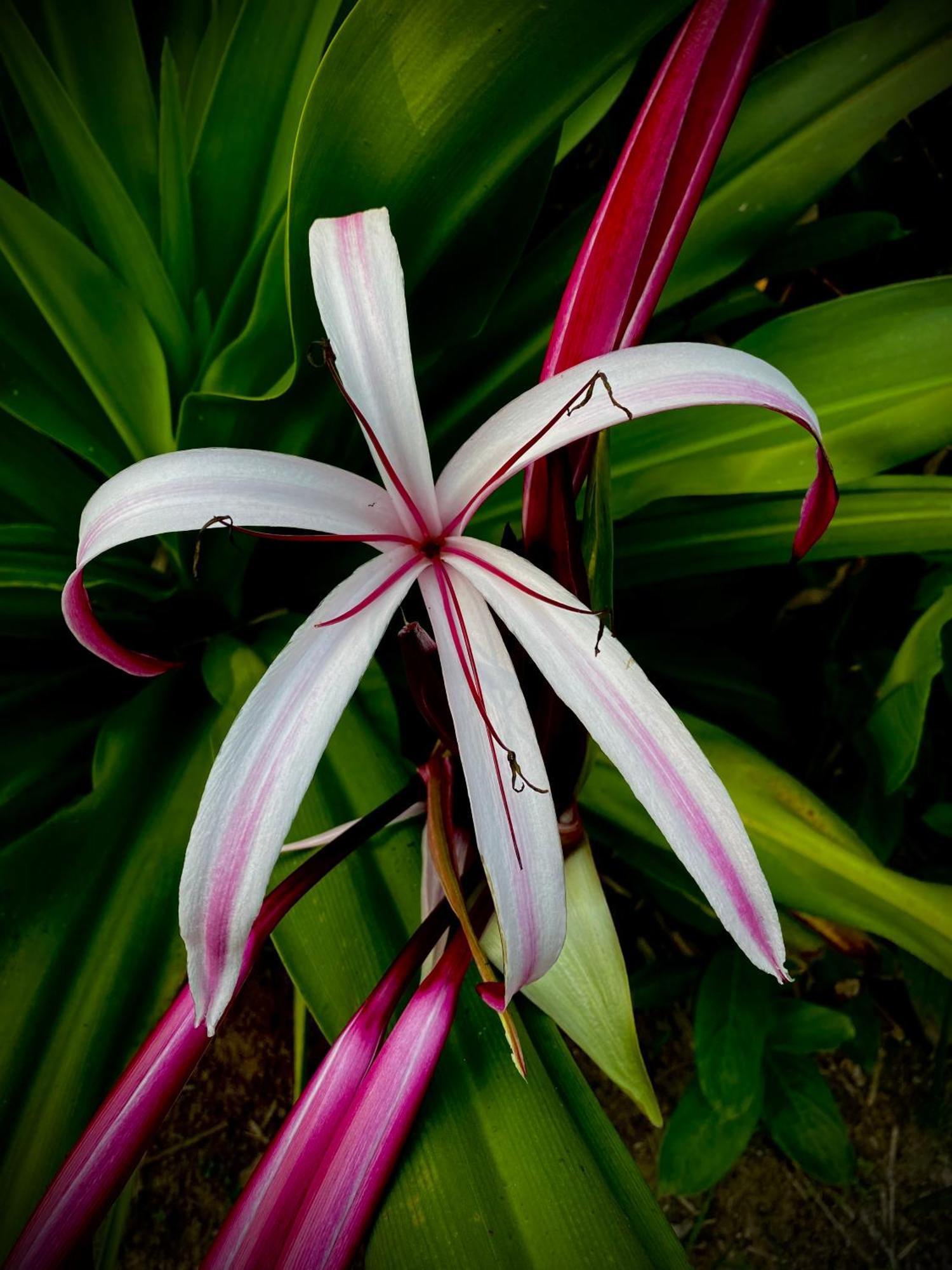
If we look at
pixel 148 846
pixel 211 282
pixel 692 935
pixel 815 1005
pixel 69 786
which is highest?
pixel 211 282

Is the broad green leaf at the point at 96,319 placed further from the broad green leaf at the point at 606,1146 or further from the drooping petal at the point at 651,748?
the broad green leaf at the point at 606,1146

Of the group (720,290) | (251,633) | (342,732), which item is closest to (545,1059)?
(342,732)

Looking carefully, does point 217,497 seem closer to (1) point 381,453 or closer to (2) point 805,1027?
(1) point 381,453

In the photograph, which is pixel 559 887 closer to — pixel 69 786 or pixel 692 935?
pixel 69 786

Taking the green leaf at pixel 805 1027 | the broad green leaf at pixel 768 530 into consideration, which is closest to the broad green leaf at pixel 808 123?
the broad green leaf at pixel 768 530

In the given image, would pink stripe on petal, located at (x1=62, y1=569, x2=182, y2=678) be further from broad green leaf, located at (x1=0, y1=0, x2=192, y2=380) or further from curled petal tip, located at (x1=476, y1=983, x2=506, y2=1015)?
broad green leaf, located at (x1=0, y1=0, x2=192, y2=380)

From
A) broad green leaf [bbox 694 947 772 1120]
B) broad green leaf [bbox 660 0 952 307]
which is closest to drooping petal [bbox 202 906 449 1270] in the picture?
broad green leaf [bbox 694 947 772 1120]
